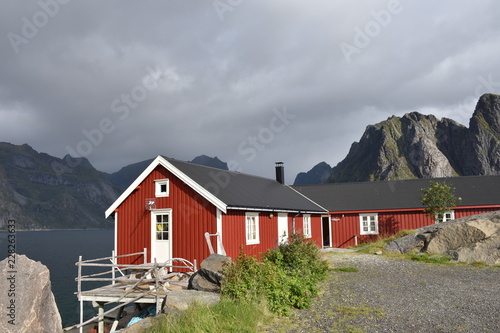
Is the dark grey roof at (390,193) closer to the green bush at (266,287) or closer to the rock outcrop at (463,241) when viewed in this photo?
the rock outcrop at (463,241)

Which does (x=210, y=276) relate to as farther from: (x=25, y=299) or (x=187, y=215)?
(x=187, y=215)

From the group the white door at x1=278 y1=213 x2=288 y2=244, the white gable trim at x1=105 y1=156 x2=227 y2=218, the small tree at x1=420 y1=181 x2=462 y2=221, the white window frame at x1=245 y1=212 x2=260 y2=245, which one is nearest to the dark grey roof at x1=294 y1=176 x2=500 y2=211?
the small tree at x1=420 y1=181 x2=462 y2=221

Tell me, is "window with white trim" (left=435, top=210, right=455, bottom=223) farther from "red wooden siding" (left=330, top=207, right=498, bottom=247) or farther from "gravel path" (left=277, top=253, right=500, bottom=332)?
"gravel path" (left=277, top=253, right=500, bottom=332)

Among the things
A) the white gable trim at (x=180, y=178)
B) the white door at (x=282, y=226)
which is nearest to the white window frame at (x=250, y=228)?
the white door at (x=282, y=226)

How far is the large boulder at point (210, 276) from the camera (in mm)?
11477

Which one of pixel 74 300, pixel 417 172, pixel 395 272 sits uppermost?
pixel 417 172

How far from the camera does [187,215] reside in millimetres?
18281

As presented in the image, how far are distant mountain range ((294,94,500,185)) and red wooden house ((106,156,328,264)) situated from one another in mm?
127465

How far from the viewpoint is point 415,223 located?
3047cm

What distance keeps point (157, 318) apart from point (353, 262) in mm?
12170

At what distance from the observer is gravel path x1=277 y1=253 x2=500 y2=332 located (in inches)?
350

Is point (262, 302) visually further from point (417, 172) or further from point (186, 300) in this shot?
point (417, 172)

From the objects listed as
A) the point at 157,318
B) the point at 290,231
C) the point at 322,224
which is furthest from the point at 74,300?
the point at 157,318

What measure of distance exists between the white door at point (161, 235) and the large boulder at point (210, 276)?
22.6 feet
